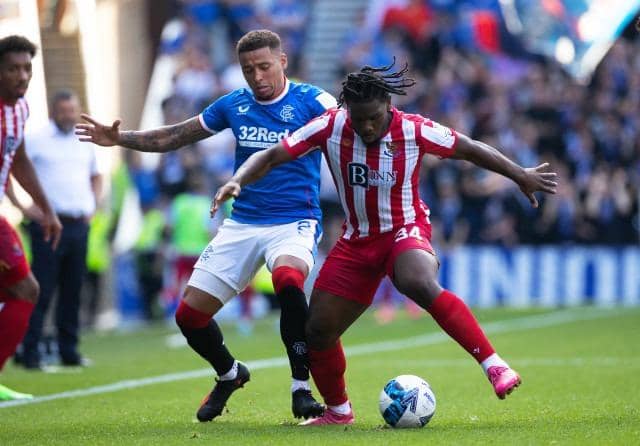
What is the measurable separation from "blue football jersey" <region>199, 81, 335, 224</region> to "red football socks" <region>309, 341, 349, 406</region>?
97cm

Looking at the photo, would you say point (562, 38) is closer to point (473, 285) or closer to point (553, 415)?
point (473, 285)

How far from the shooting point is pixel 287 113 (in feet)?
28.1

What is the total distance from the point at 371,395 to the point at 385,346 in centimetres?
508

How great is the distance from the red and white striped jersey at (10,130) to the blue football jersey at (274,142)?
1.42 m

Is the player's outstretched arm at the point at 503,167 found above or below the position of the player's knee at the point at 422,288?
A: above

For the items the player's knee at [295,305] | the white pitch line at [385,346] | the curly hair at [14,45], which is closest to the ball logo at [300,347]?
the player's knee at [295,305]

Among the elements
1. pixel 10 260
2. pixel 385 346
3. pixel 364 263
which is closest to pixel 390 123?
pixel 364 263

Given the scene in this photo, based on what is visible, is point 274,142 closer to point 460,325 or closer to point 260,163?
point 260,163

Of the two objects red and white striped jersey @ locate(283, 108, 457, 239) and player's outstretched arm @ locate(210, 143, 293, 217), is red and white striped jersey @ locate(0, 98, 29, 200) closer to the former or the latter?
player's outstretched arm @ locate(210, 143, 293, 217)

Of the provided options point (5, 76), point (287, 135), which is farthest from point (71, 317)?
point (287, 135)

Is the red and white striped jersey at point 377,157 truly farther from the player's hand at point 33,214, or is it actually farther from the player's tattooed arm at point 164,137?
the player's hand at point 33,214

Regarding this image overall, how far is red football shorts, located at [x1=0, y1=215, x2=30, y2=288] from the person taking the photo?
8.81 m

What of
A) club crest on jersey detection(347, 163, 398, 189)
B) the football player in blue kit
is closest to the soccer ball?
the football player in blue kit

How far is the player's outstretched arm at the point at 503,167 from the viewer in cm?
771
